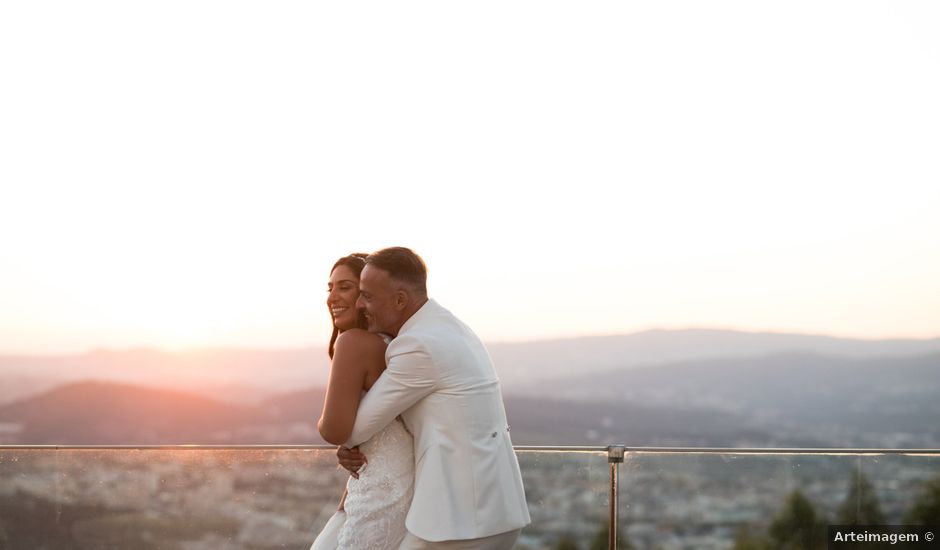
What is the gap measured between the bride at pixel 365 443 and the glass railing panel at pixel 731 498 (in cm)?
227

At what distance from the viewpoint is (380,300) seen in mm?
3432

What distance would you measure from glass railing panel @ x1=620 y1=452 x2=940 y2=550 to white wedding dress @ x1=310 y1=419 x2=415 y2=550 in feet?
7.40

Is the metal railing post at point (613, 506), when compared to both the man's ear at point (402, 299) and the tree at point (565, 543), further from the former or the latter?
the man's ear at point (402, 299)

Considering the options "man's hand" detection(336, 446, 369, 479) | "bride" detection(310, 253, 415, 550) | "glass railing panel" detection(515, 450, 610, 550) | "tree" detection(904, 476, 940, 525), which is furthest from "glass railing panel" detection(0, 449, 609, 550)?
"man's hand" detection(336, 446, 369, 479)

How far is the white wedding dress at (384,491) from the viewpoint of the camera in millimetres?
3539

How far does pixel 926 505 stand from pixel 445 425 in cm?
357

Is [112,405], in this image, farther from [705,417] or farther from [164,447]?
[705,417]

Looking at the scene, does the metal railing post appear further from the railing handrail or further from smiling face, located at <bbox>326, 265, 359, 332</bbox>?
smiling face, located at <bbox>326, 265, 359, 332</bbox>

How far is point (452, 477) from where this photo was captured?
11.0 ft

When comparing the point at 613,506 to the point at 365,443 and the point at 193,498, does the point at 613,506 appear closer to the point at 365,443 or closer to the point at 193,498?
the point at 193,498

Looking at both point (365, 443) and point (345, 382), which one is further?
point (365, 443)

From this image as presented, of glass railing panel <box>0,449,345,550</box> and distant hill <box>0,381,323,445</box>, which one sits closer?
glass railing panel <box>0,449,345,550</box>

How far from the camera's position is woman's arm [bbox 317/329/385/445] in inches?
133

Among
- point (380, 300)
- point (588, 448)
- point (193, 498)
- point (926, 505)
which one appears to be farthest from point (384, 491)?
point (926, 505)
